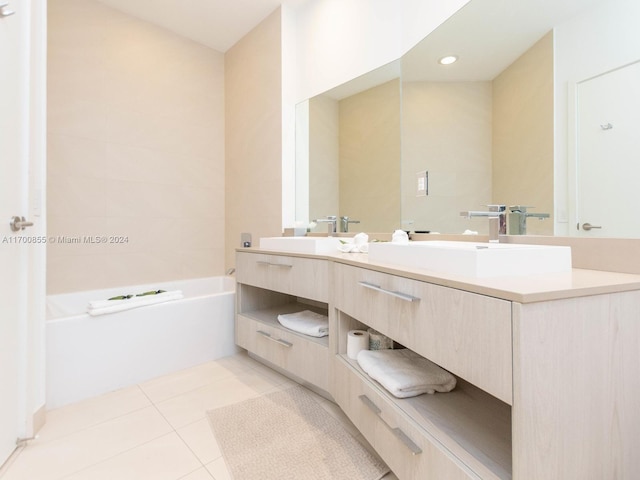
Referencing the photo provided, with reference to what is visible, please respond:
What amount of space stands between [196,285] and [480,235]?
2.28 m

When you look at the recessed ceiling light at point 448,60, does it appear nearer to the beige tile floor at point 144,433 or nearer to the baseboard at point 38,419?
the beige tile floor at point 144,433

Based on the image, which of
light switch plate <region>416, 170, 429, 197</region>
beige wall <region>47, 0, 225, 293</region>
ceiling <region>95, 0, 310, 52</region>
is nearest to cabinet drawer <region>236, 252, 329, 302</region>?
light switch plate <region>416, 170, 429, 197</region>

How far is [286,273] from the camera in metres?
1.66

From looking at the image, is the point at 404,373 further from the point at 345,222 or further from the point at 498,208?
the point at 345,222

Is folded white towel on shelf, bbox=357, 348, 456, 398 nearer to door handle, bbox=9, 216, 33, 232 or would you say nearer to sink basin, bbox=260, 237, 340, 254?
sink basin, bbox=260, 237, 340, 254

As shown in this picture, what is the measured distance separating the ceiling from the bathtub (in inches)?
81.8

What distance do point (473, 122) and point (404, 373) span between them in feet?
3.52

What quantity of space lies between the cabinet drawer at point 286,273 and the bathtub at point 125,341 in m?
0.31

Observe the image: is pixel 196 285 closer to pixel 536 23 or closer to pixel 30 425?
pixel 30 425

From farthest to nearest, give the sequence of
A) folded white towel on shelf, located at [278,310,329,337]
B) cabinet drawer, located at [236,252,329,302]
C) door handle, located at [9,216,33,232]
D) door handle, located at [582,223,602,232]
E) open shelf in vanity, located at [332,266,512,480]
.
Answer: folded white towel on shelf, located at [278,310,329,337] < cabinet drawer, located at [236,252,329,302] < door handle, located at [9,216,33,232] < door handle, located at [582,223,602,232] < open shelf in vanity, located at [332,266,512,480]

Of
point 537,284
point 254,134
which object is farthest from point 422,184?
point 254,134

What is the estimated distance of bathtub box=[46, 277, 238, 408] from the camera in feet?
5.18

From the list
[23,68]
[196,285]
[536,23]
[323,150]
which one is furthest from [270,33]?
[196,285]

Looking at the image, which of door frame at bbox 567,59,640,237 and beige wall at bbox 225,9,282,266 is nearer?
door frame at bbox 567,59,640,237
